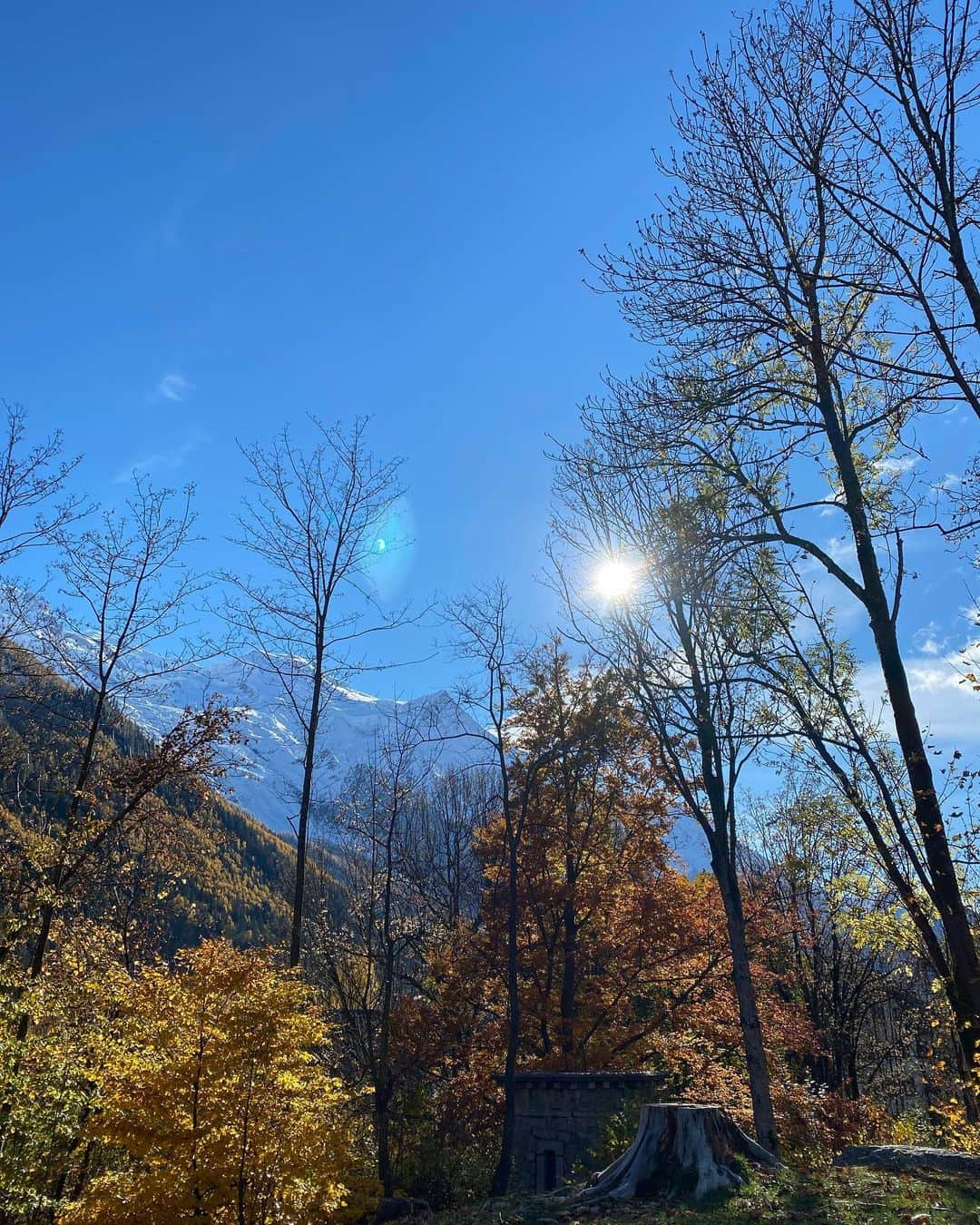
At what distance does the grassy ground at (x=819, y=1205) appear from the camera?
5.55 m

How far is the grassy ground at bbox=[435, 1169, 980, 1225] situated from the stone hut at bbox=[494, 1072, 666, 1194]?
569cm

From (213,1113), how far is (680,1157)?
416 centimetres

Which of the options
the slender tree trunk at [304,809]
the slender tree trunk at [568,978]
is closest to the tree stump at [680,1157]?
the slender tree trunk at [304,809]

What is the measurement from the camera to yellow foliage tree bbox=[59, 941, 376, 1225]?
7605mm

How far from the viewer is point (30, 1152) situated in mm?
8961

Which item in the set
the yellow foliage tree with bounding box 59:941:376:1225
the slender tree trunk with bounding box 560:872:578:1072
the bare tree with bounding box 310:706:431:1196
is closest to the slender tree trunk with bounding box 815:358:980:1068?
the yellow foliage tree with bounding box 59:941:376:1225

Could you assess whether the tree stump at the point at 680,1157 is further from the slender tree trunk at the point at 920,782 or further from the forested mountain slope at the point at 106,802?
the forested mountain slope at the point at 106,802

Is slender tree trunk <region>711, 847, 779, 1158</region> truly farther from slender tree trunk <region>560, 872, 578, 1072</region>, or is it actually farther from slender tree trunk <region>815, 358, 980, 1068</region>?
slender tree trunk <region>560, 872, 578, 1072</region>

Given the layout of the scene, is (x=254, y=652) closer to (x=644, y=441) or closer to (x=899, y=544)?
(x=644, y=441)

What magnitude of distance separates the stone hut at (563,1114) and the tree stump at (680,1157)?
497cm

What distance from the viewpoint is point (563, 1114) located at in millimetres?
12898

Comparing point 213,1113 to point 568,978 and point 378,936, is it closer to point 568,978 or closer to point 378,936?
point 568,978

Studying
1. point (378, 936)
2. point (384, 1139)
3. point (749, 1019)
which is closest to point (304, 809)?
point (384, 1139)

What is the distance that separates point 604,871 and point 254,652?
800 centimetres
